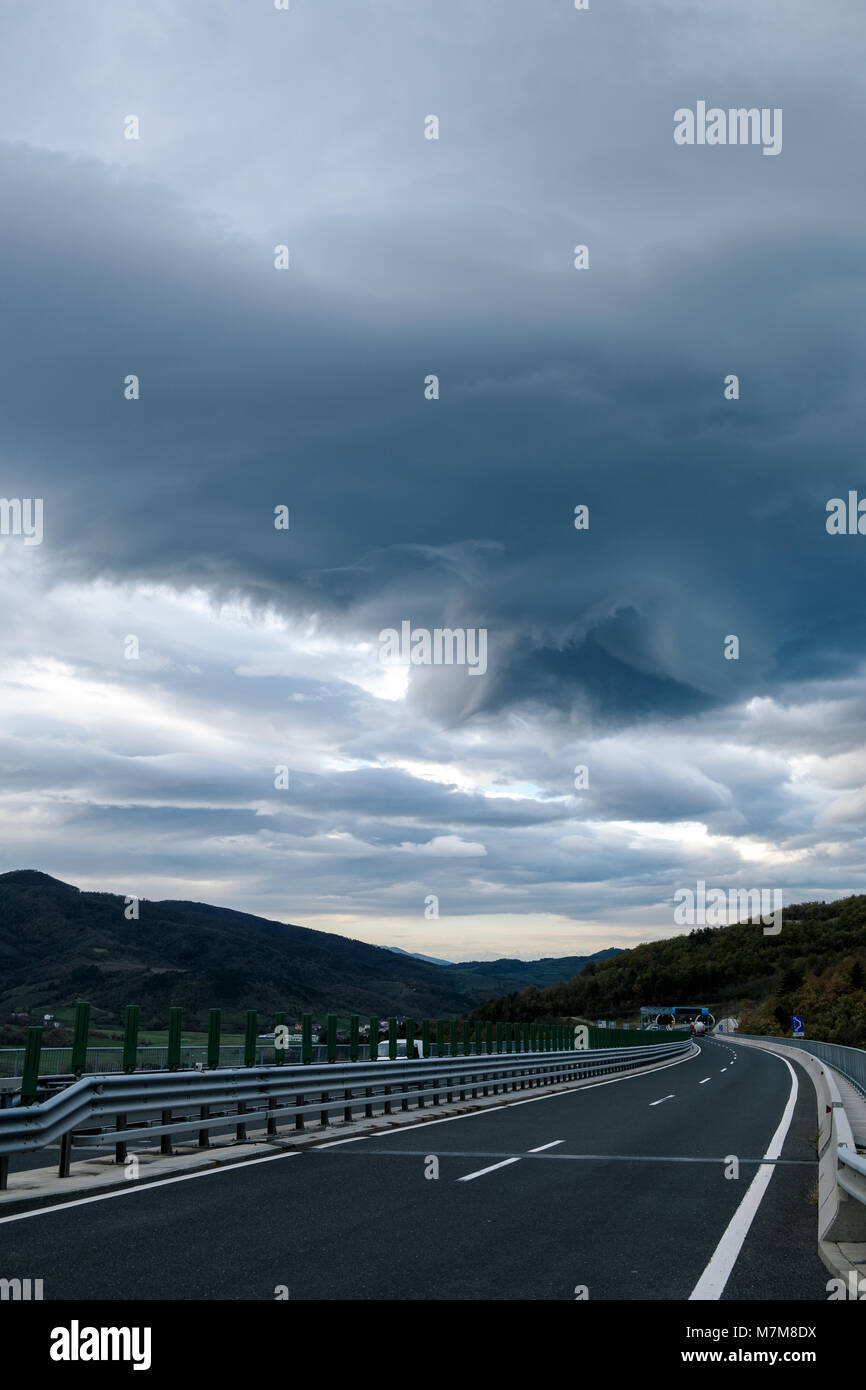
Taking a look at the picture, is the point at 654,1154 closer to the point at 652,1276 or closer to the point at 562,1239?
the point at 562,1239

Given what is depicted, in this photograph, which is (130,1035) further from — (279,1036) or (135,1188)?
(279,1036)

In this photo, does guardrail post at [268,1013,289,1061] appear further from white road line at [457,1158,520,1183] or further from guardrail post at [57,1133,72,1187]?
guardrail post at [57,1133,72,1187]

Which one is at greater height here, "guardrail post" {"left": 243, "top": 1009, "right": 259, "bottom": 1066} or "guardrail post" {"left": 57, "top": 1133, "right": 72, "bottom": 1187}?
"guardrail post" {"left": 243, "top": 1009, "right": 259, "bottom": 1066}

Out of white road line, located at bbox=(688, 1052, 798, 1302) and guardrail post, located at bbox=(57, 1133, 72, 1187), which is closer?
white road line, located at bbox=(688, 1052, 798, 1302)

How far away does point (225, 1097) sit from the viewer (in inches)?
552

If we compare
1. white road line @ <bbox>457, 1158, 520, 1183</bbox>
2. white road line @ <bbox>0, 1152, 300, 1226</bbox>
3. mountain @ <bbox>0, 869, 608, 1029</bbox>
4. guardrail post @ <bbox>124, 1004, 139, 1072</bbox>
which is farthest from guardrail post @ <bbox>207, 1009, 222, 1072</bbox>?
mountain @ <bbox>0, 869, 608, 1029</bbox>

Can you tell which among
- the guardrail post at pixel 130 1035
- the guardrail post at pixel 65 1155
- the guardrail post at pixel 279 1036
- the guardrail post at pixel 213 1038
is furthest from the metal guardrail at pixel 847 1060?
the guardrail post at pixel 65 1155

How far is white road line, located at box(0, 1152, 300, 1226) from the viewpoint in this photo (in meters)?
9.45

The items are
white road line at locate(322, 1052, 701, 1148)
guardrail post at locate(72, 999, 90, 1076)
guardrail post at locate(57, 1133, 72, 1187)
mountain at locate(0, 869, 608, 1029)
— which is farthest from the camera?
mountain at locate(0, 869, 608, 1029)

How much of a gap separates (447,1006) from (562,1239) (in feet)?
568

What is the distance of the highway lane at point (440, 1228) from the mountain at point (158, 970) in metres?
94.1

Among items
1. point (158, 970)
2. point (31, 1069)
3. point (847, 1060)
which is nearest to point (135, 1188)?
point (31, 1069)

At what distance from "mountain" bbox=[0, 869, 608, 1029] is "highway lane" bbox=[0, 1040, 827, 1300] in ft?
309

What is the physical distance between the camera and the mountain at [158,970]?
417ft
